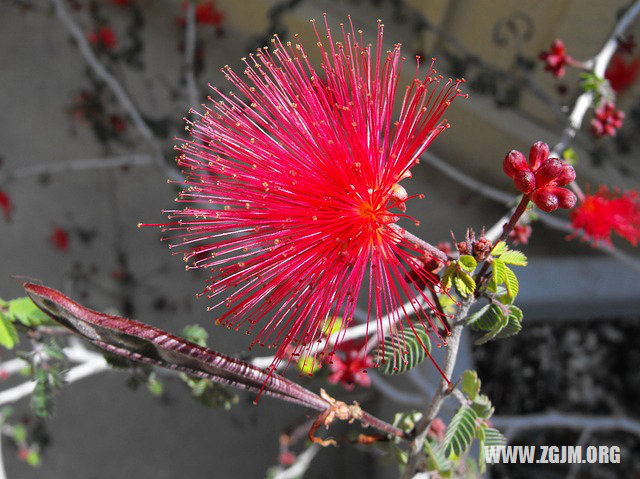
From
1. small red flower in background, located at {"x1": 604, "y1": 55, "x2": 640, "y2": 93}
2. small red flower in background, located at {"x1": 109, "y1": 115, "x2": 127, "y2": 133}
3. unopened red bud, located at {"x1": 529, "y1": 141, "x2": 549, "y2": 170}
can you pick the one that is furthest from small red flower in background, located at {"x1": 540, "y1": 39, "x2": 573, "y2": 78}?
small red flower in background, located at {"x1": 109, "y1": 115, "x2": 127, "y2": 133}

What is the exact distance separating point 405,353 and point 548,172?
291mm

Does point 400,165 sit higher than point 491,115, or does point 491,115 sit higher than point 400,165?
point 491,115

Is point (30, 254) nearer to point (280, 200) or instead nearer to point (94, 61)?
point (94, 61)

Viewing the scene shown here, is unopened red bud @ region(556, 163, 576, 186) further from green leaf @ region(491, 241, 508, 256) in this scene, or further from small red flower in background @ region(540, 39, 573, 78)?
small red flower in background @ region(540, 39, 573, 78)

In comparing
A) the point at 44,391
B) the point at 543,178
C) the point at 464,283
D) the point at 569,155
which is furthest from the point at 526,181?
the point at 44,391

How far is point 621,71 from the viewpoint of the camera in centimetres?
186

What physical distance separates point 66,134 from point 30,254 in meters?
0.65

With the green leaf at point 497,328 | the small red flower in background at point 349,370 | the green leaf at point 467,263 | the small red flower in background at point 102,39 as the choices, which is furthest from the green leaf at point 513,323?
the small red flower in background at point 102,39

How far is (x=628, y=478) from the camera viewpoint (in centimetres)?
180

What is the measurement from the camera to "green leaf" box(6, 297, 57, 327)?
2.79 feet

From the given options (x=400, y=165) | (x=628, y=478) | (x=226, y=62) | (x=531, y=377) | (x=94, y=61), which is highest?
(x=226, y=62)

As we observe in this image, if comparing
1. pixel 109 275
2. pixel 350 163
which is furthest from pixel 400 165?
pixel 109 275

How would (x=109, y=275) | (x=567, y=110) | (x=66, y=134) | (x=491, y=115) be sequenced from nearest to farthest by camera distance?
(x=567, y=110) → (x=491, y=115) → (x=109, y=275) → (x=66, y=134)

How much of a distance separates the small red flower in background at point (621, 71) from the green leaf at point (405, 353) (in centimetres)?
158
